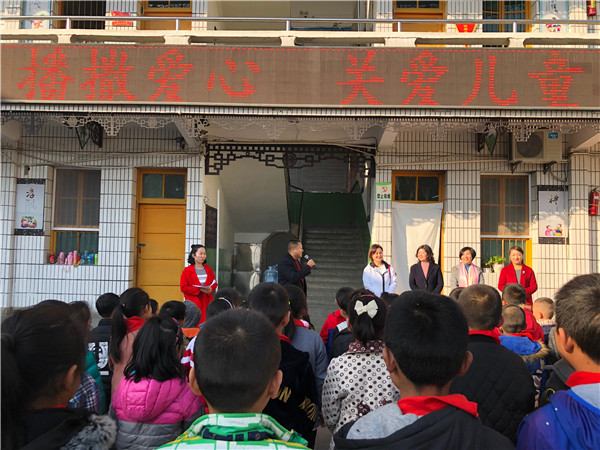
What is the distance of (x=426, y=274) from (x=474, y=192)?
2.68 meters

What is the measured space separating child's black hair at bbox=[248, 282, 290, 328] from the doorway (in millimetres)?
6625

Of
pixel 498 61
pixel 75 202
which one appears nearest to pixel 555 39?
pixel 498 61

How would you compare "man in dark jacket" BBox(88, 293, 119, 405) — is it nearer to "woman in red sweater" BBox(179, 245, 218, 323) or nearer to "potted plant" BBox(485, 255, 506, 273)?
"woman in red sweater" BBox(179, 245, 218, 323)

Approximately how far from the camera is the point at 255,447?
4.54ft

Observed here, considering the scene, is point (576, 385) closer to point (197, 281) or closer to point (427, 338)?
point (427, 338)

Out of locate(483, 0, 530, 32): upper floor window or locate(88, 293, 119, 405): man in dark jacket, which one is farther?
locate(483, 0, 530, 32): upper floor window

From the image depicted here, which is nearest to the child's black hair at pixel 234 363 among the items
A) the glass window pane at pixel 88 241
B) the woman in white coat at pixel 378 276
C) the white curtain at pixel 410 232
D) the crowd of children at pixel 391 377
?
the crowd of children at pixel 391 377

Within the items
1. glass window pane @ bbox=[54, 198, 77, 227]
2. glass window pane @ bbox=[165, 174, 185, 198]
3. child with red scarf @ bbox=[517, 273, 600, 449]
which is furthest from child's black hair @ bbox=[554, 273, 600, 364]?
glass window pane @ bbox=[54, 198, 77, 227]

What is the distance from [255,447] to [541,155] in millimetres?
8624

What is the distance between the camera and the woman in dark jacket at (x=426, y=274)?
693cm

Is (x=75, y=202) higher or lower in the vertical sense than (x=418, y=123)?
lower

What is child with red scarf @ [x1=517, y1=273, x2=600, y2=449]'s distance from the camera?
4.80 feet

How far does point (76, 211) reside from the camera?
9266mm

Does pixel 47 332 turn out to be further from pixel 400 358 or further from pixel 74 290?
pixel 74 290
